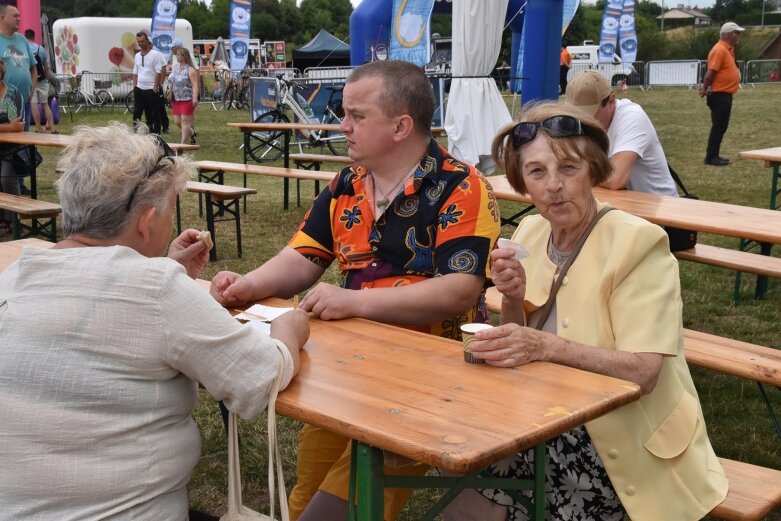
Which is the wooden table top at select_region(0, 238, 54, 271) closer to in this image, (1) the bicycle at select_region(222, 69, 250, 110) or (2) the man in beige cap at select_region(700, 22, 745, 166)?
(2) the man in beige cap at select_region(700, 22, 745, 166)

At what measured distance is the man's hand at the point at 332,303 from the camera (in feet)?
7.70

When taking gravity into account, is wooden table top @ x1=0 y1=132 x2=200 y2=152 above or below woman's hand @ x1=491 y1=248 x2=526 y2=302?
above

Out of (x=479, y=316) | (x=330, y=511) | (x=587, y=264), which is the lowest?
(x=330, y=511)

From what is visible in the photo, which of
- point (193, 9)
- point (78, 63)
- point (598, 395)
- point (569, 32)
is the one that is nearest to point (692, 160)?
point (598, 395)

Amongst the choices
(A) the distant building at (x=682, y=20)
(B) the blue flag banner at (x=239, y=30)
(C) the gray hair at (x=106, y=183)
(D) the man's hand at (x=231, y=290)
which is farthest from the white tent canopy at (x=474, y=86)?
(A) the distant building at (x=682, y=20)

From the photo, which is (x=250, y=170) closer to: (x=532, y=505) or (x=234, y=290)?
(x=234, y=290)

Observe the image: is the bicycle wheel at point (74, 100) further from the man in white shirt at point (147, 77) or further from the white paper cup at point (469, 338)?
the white paper cup at point (469, 338)

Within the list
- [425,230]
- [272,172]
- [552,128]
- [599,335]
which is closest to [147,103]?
[272,172]

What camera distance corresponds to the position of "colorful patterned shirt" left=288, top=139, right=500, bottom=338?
7.90ft

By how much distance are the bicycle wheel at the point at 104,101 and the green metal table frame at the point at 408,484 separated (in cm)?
2384

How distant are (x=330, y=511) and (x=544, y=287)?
2.52ft

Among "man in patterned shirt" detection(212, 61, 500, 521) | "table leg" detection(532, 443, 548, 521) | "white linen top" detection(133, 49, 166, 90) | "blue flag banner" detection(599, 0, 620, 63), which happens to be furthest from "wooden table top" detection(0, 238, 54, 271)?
"blue flag banner" detection(599, 0, 620, 63)

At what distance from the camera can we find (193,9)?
60656 millimetres

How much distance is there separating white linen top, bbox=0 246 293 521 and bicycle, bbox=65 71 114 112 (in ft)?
77.5
